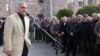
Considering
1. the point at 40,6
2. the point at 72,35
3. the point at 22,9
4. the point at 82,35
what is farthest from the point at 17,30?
the point at 40,6

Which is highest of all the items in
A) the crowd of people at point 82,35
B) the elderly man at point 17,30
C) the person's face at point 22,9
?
the person's face at point 22,9

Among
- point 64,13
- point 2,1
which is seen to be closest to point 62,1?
point 2,1

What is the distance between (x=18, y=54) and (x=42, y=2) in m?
31.5

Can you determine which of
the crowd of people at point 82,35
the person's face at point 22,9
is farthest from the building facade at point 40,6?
the person's face at point 22,9

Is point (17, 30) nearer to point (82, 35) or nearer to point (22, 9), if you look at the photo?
point (22, 9)

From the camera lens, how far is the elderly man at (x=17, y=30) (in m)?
8.93

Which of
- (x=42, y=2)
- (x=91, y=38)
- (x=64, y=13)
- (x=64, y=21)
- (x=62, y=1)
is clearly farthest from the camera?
(x=42, y=2)

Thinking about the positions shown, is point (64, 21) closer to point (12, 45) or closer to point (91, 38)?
point (91, 38)

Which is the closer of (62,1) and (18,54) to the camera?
(18,54)

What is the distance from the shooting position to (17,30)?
909 centimetres

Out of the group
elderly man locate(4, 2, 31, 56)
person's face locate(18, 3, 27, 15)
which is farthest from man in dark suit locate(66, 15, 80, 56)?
person's face locate(18, 3, 27, 15)

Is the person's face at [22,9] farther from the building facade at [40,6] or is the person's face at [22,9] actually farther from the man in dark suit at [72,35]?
the building facade at [40,6]

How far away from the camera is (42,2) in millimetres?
40531

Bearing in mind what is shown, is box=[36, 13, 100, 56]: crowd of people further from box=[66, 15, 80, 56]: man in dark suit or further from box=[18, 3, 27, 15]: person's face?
box=[18, 3, 27, 15]: person's face
